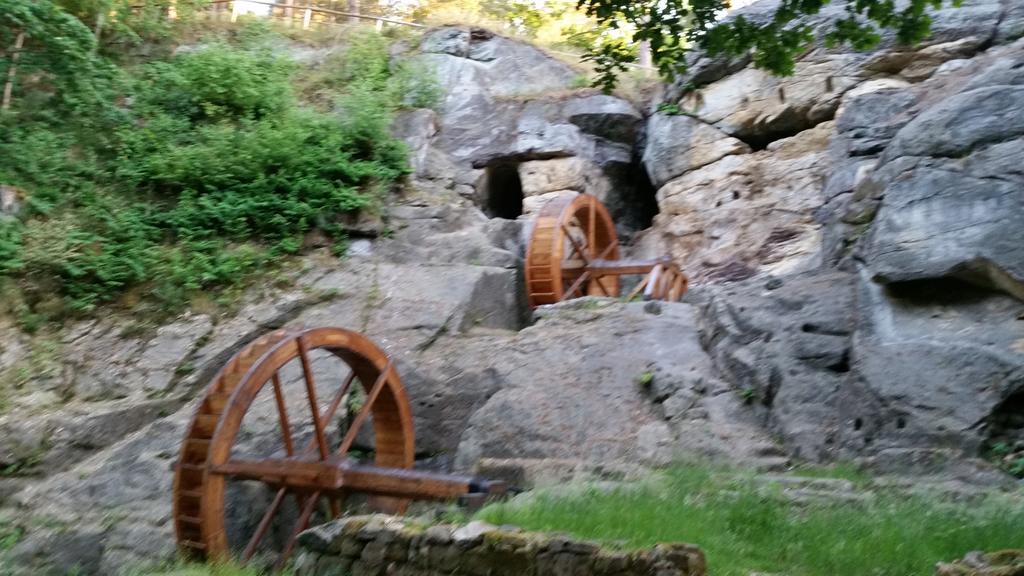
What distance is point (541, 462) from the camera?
7.38 m

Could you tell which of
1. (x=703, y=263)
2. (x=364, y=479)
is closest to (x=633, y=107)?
(x=703, y=263)

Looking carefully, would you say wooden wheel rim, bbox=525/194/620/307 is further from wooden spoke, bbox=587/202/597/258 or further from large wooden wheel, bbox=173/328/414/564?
large wooden wheel, bbox=173/328/414/564

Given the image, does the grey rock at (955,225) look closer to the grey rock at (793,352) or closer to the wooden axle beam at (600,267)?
the grey rock at (793,352)

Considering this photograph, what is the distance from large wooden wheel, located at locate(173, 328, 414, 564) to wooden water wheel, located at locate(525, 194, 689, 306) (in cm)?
452

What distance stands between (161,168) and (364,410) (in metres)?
6.11

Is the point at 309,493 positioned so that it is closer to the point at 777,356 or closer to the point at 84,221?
the point at 777,356

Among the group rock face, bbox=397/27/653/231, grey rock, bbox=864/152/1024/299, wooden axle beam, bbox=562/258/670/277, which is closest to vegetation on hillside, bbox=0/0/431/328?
rock face, bbox=397/27/653/231

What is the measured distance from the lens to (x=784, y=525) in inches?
197

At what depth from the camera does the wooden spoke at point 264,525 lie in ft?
24.5

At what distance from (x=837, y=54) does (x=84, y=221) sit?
40.2 ft

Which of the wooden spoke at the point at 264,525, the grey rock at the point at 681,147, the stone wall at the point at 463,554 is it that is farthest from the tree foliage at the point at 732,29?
the grey rock at the point at 681,147

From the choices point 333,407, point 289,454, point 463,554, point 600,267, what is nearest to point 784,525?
point 463,554

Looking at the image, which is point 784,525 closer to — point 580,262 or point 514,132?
point 580,262

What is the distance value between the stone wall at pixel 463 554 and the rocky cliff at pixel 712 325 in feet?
7.39
